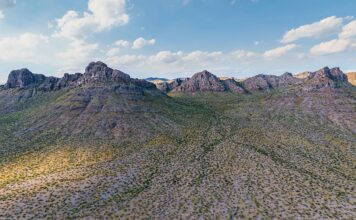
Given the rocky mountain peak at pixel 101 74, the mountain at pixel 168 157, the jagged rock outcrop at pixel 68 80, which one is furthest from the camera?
the jagged rock outcrop at pixel 68 80

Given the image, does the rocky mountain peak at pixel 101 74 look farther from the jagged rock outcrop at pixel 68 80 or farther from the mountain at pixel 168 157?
the jagged rock outcrop at pixel 68 80

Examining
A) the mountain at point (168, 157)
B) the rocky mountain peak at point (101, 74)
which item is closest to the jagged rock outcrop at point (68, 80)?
the rocky mountain peak at point (101, 74)

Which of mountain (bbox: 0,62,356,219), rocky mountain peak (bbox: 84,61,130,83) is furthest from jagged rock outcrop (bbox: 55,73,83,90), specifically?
mountain (bbox: 0,62,356,219)

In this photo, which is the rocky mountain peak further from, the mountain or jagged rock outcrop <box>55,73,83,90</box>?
jagged rock outcrop <box>55,73,83,90</box>

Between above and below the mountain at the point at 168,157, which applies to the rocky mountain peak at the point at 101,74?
above

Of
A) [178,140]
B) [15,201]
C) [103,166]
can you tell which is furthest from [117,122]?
[15,201]

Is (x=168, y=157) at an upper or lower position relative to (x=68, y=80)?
lower

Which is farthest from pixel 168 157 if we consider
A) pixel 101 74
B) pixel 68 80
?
pixel 68 80

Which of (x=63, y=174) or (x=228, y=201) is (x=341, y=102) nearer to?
(x=228, y=201)

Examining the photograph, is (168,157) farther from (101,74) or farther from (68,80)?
(68,80)
